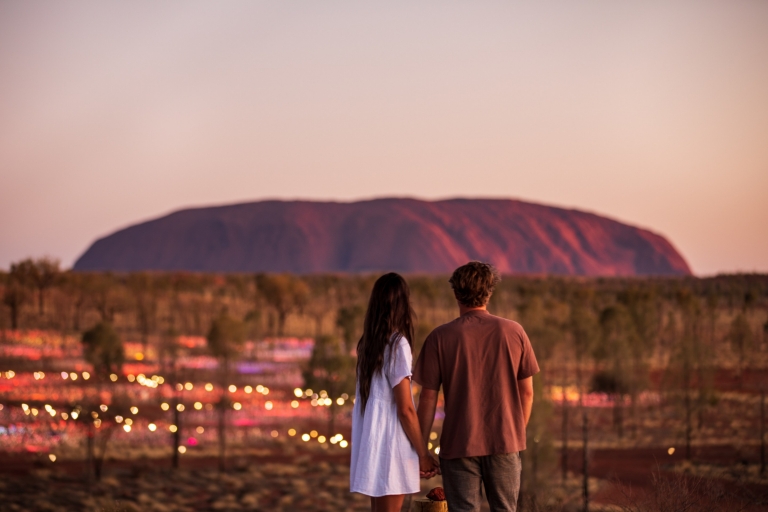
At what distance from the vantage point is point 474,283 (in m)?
4.50

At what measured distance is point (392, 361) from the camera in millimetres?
4555

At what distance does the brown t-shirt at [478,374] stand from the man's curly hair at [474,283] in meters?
0.07

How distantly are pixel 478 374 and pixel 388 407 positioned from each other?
1.64ft

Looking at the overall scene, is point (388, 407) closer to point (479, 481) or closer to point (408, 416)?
point (408, 416)

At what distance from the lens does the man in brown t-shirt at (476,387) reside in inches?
177

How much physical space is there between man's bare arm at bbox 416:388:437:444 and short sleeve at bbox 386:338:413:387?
136 millimetres

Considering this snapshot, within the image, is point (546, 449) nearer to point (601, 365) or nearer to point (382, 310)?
point (382, 310)

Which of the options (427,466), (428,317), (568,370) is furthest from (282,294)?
(427,466)

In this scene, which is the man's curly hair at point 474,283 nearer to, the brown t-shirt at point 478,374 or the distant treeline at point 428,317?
the brown t-shirt at point 478,374

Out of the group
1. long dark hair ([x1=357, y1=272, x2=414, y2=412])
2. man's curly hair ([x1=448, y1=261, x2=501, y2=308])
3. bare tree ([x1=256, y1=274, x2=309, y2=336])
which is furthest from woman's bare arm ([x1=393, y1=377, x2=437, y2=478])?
bare tree ([x1=256, y1=274, x2=309, y2=336])

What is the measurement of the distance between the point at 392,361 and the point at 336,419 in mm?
31235

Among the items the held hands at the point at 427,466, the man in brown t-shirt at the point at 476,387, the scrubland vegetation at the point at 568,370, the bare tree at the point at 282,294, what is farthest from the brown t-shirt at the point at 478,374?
the bare tree at the point at 282,294

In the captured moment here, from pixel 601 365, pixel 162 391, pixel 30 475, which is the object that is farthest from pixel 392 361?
pixel 601 365

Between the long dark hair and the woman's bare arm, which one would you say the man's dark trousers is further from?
the long dark hair
